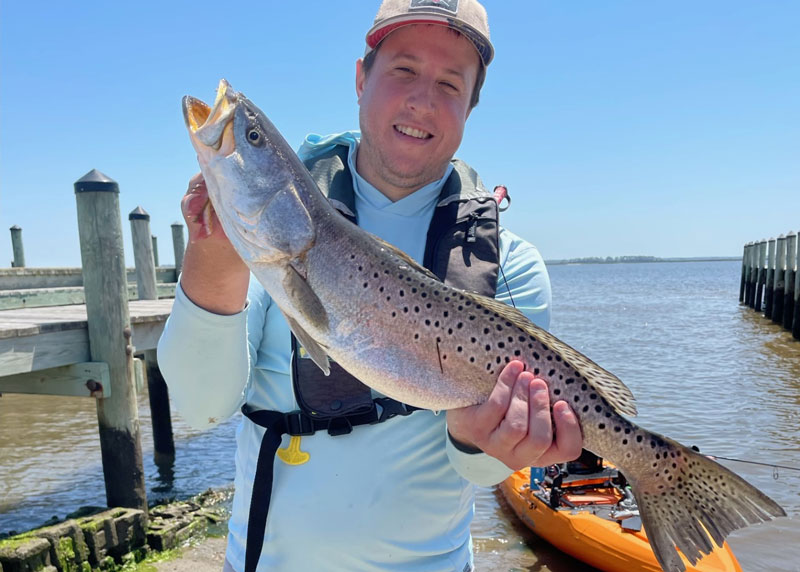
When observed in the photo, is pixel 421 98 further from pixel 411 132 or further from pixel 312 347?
pixel 312 347

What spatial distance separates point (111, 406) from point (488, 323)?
6.88m

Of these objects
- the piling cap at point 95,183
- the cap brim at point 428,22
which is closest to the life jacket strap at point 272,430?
the cap brim at point 428,22

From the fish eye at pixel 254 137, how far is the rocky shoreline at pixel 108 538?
18.9 feet

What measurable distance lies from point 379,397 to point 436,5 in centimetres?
184

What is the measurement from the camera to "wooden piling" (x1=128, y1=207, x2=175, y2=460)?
12.5 m

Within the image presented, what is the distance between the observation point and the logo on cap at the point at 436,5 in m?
2.82

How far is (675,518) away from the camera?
2648mm

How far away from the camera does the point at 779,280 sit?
34.1 metres

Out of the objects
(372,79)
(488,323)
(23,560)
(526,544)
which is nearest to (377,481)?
(488,323)

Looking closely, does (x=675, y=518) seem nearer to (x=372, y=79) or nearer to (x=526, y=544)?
(x=372, y=79)

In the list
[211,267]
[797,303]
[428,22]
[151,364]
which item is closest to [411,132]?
[428,22]

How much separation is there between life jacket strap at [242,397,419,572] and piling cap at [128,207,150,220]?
38.8 ft

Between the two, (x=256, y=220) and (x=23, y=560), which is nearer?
(x=256, y=220)

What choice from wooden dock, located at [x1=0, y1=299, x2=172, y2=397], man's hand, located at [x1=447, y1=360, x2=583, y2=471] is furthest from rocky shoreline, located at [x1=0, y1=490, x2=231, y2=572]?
man's hand, located at [x1=447, y1=360, x2=583, y2=471]
